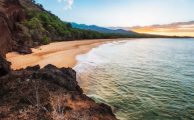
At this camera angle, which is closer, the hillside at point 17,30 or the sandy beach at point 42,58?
the sandy beach at point 42,58

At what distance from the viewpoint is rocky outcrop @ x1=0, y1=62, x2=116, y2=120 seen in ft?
40.0

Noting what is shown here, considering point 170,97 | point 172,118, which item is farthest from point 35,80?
point 170,97

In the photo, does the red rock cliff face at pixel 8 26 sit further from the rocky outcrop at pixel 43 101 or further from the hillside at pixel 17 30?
the rocky outcrop at pixel 43 101

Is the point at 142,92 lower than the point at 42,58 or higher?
lower

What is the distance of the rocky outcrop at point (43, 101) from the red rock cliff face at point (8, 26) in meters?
18.9

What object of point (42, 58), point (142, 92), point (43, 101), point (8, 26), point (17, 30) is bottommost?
point (142, 92)

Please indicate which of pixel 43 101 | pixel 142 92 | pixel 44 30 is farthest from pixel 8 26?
pixel 44 30

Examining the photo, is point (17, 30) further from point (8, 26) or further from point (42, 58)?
point (42, 58)

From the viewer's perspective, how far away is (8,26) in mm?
44625

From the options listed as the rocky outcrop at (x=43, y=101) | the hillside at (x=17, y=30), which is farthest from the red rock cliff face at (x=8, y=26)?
the rocky outcrop at (x=43, y=101)

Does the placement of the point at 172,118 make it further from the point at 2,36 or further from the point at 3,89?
the point at 2,36

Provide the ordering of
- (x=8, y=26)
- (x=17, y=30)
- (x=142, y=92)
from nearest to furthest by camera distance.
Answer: (x=142, y=92) < (x=8, y=26) < (x=17, y=30)

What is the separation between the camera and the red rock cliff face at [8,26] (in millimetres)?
36537

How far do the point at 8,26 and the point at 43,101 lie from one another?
34180 mm
